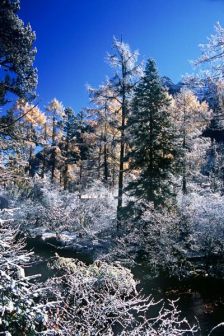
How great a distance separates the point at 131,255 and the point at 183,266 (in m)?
2.99

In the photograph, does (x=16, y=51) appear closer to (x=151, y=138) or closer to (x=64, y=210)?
(x=151, y=138)

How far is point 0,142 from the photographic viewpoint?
42.8 ft

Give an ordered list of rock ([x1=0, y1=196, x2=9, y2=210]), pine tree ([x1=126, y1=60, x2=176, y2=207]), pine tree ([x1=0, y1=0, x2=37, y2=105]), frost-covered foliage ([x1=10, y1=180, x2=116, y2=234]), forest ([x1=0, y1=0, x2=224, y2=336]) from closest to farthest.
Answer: forest ([x1=0, y1=0, x2=224, y2=336]) < pine tree ([x1=0, y1=0, x2=37, y2=105]) < pine tree ([x1=126, y1=60, x2=176, y2=207]) < frost-covered foliage ([x1=10, y1=180, x2=116, y2=234]) < rock ([x1=0, y1=196, x2=9, y2=210])

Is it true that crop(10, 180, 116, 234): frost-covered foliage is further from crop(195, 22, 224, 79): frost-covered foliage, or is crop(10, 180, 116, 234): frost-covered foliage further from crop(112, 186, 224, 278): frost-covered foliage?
crop(195, 22, 224, 79): frost-covered foliage

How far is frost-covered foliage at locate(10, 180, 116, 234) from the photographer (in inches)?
1085

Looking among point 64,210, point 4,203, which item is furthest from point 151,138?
point 4,203

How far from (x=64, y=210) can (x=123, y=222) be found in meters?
8.70

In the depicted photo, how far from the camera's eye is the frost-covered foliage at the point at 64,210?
27.5 m

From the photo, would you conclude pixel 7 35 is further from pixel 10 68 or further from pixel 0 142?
pixel 0 142

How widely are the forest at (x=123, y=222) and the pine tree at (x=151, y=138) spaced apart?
0.24 ft

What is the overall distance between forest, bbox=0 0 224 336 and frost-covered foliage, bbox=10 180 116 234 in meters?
0.12

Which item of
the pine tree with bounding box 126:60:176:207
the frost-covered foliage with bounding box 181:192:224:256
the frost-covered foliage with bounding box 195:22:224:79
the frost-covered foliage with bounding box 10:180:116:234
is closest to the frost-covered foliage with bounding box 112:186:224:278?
the frost-covered foliage with bounding box 181:192:224:256

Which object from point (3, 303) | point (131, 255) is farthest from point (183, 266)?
point (3, 303)

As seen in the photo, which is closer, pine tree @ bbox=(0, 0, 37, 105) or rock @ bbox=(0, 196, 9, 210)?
pine tree @ bbox=(0, 0, 37, 105)
